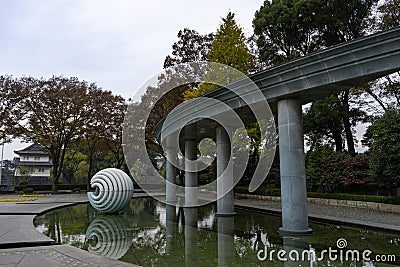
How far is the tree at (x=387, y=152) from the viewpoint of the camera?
14.4 metres

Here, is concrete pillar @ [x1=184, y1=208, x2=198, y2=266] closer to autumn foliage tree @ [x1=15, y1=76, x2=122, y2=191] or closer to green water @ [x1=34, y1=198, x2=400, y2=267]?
green water @ [x1=34, y1=198, x2=400, y2=267]

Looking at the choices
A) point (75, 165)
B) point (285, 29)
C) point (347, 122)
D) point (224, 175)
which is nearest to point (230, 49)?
point (285, 29)

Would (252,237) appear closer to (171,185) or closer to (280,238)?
(280,238)

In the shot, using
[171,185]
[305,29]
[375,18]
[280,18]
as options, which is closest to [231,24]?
[280,18]

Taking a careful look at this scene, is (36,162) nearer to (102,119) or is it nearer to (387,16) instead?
(102,119)

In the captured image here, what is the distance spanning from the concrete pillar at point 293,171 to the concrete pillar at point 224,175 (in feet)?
16.1

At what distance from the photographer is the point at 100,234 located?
9828 mm

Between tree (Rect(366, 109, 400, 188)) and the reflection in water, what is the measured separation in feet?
36.1

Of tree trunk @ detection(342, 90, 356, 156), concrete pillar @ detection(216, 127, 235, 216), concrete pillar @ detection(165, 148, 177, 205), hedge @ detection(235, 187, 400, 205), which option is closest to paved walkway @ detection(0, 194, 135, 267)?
concrete pillar @ detection(216, 127, 235, 216)

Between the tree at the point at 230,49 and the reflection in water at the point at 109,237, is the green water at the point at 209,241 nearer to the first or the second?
the reflection in water at the point at 109,237

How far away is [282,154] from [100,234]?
5.72 metres

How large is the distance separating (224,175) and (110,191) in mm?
4750

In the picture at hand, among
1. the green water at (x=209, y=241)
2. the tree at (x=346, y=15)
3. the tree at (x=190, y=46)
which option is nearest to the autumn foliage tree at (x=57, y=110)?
the tree at (x=190, y=46)

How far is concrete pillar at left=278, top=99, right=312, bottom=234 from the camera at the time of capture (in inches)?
365
